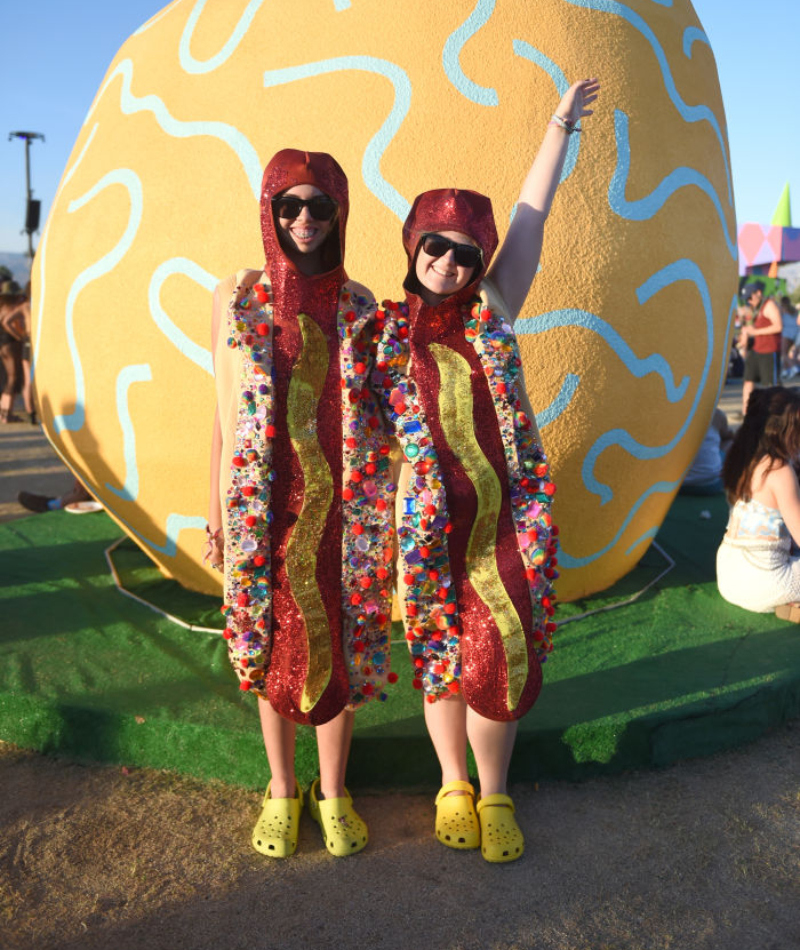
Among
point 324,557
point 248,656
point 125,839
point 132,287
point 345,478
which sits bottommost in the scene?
point 125,839

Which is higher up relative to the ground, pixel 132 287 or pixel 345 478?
pixel 132 287

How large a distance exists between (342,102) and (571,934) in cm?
280

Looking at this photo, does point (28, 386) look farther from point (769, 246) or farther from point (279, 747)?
point (769, 246)

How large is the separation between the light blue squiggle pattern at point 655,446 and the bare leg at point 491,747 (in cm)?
138

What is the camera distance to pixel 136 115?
361cm

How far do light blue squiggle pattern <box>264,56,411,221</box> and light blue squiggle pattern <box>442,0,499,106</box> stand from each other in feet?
0.58

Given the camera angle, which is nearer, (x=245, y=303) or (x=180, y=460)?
(x=245, y=303)

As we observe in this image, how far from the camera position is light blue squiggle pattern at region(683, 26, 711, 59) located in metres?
3.76

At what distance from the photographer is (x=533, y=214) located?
7.84ft

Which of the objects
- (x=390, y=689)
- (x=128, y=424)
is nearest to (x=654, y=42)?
(x=128, y=424)

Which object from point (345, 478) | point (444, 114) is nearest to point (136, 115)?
point (444, 114)

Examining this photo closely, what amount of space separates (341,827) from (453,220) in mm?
1699

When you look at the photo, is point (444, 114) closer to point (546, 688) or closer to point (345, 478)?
point (345, 478)

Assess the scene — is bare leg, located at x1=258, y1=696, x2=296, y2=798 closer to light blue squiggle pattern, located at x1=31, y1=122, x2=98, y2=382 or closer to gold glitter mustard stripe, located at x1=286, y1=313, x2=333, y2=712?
gold glitter mustard stripe, located at x1=286, y1=313, x2=333, y2=712
